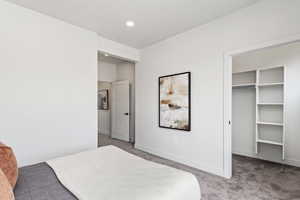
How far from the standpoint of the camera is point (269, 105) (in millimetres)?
3082

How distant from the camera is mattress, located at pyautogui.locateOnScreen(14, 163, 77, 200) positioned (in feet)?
3.15

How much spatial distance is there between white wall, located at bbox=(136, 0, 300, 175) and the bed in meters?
1.60

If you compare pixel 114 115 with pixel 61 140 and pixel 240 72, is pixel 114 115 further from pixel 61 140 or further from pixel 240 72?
pixel 240 72

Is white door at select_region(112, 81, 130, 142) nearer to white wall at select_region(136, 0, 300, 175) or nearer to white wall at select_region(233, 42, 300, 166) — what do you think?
white wall at select_region(136, 0, 300, 175)

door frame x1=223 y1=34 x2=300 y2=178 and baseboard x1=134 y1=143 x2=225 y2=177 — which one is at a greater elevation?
door frame x1=223 y1=34 x2=300 y2=178

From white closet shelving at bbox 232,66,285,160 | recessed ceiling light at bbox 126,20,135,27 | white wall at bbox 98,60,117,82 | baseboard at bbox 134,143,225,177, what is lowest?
baseboard at bbox 134,143,225,177

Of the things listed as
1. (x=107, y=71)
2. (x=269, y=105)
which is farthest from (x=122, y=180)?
(x=107, y=71)

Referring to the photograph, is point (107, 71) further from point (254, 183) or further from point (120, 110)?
point (254, 183)

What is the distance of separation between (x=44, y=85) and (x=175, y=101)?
94.4 inches

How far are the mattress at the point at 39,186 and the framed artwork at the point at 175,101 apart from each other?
2305 mm

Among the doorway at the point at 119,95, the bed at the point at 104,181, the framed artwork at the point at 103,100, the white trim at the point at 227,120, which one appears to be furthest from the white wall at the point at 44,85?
the framed artwork at the point at 103,100

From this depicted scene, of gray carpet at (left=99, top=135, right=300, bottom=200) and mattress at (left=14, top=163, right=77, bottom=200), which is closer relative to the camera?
mattress at (left=14, top=163, right=77, bottom=200)

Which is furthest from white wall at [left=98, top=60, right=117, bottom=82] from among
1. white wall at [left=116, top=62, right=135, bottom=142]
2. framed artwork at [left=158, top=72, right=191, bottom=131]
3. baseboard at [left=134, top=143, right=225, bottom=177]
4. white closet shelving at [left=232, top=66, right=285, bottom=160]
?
white closet shelving at [left=232, top=66, right=285, bottom=160]

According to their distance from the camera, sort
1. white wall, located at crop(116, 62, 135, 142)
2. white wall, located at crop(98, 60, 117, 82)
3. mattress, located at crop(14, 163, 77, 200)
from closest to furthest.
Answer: mattress, located at crop(14, 163, 77, 200) → white wall, located at crop(116, 62, 135, 142) → white wall, located at crop(98, 60, 117, 82)
